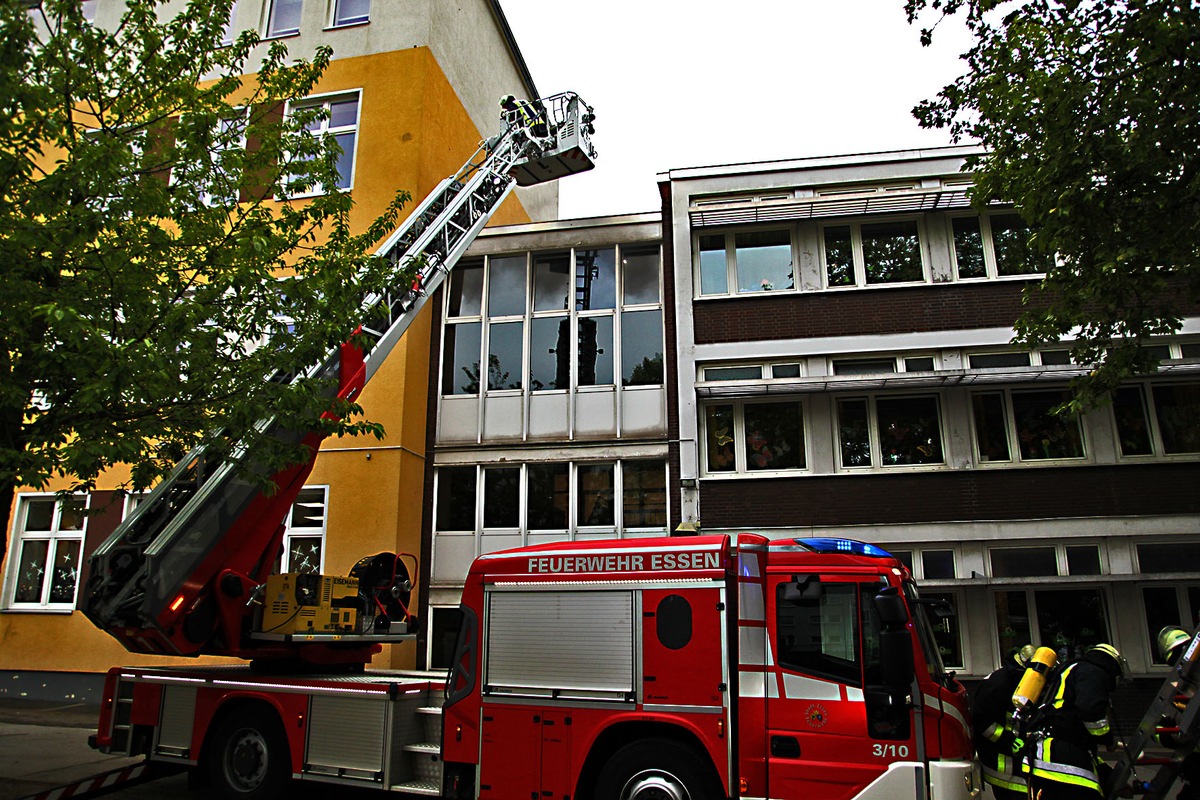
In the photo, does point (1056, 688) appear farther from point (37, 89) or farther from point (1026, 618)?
point (37, 89)

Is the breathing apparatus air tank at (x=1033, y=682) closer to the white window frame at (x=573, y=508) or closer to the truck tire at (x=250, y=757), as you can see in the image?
the truck tire at (x=250, y=757)

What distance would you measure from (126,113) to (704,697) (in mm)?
7504

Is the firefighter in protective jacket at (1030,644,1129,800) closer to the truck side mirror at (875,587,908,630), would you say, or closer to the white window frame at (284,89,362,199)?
the truck side mirror at (875,587,908,630)

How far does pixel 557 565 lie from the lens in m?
7.23

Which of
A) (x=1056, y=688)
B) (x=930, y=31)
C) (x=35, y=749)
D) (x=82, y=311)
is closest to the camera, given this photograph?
(x=1056, y=688)

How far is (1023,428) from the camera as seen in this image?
13.2m

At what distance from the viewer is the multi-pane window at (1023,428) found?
42.8 feet

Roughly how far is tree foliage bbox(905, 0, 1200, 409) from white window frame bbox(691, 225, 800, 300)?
3.96 metres

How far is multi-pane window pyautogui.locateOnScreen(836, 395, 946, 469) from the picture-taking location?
1330 centimetres

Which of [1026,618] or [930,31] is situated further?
[1026,618]

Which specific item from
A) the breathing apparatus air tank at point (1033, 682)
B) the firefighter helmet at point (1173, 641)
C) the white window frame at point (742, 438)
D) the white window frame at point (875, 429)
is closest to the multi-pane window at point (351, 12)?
the white window frame at point (742, 438)

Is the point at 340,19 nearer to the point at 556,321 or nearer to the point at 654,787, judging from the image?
the point at 556,321

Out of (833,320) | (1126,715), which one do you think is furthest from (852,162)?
(1126,715)

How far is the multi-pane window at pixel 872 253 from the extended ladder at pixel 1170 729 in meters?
8.64
